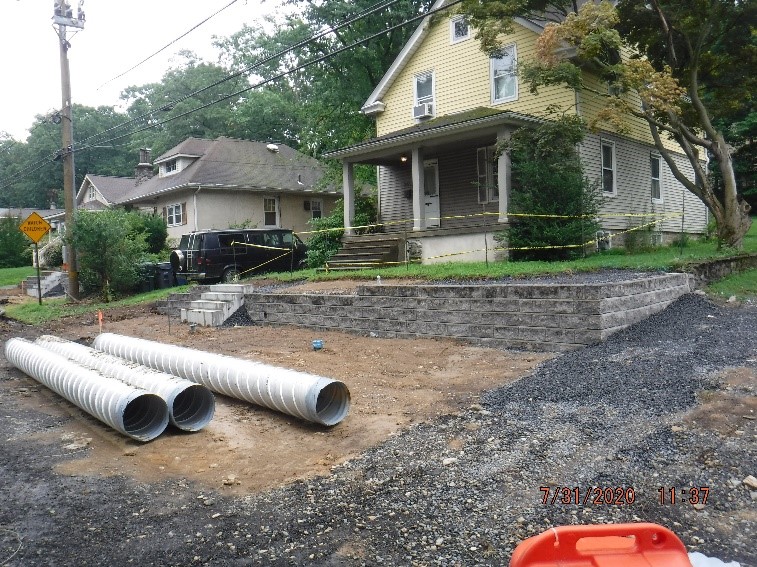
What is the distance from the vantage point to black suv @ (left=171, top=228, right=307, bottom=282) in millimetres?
19547

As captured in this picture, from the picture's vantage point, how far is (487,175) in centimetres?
1972

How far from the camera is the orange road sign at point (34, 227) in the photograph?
1959 centimetres

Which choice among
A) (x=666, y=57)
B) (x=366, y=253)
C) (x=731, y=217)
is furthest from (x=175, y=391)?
(x=666, y=57)

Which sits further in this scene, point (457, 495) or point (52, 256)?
point (52, 256)

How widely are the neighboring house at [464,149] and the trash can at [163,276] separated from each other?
6405mm

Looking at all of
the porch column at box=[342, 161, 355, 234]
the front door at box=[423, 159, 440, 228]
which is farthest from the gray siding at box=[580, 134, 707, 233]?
the porch column at box=[342, 161, 355, 234]

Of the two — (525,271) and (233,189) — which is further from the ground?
(233,189)

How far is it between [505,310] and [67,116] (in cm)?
1780

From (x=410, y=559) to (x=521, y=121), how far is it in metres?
14.7

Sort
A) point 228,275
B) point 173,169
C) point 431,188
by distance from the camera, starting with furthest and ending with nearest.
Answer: point 173,169
point 431,188
point 228,275

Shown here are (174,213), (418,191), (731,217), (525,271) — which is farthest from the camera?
(174,213)

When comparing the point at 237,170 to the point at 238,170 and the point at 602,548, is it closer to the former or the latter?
the point at 238,170

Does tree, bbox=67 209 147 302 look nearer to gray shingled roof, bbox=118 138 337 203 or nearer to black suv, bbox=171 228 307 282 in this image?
black suv, bbox=171 228 307 282

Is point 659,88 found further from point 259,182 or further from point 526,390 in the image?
point 259,182
